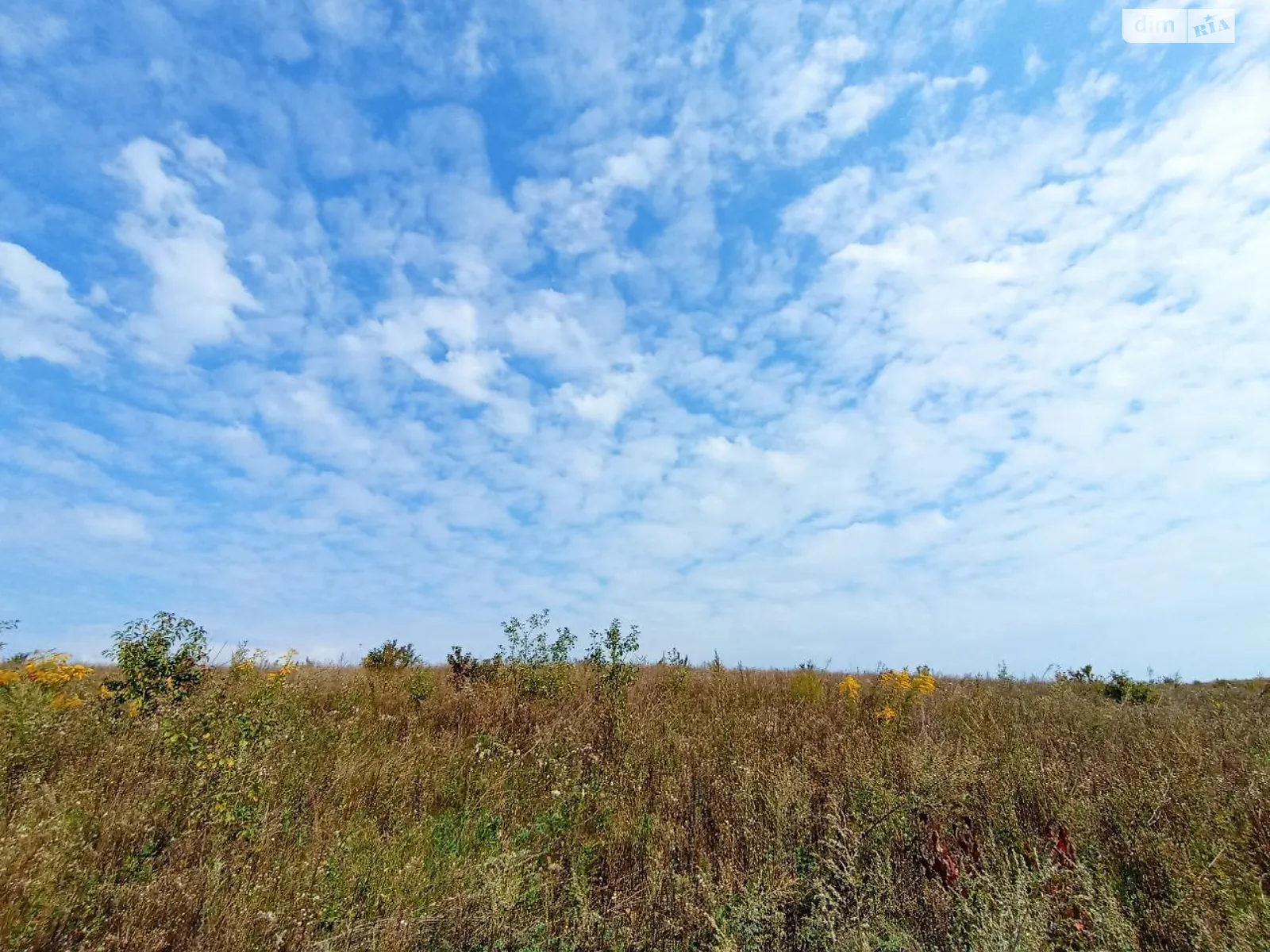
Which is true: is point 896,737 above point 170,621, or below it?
below

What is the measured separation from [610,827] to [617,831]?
0.35 feet

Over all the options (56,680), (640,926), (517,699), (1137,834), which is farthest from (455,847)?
(56,680)

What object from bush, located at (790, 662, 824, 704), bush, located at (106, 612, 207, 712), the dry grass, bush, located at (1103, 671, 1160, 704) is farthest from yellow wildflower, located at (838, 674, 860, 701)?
bush, located at (106, 612, 207, 712)

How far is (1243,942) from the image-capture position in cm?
295

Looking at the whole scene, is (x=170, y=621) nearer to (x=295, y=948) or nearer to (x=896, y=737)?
(x=295, y=948)

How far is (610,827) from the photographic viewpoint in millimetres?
4859

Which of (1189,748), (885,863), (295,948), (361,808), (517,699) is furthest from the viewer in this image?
(517,699)

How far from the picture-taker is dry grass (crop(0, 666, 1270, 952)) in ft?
11.1

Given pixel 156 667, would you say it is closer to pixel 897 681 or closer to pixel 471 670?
pixel 471 670

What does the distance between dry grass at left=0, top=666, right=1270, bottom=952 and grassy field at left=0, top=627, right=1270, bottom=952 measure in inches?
0.9

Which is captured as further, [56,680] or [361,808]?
[56,680]

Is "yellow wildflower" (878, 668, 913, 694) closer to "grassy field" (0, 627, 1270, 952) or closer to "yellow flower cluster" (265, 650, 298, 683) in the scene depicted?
"grassy field" (0, 627, 1270, 952)

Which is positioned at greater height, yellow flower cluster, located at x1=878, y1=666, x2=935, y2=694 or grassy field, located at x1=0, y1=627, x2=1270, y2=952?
yellow flower cluster, located at x1=878, y1=666, x2=935, y2=694

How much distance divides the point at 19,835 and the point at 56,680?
539 cm
